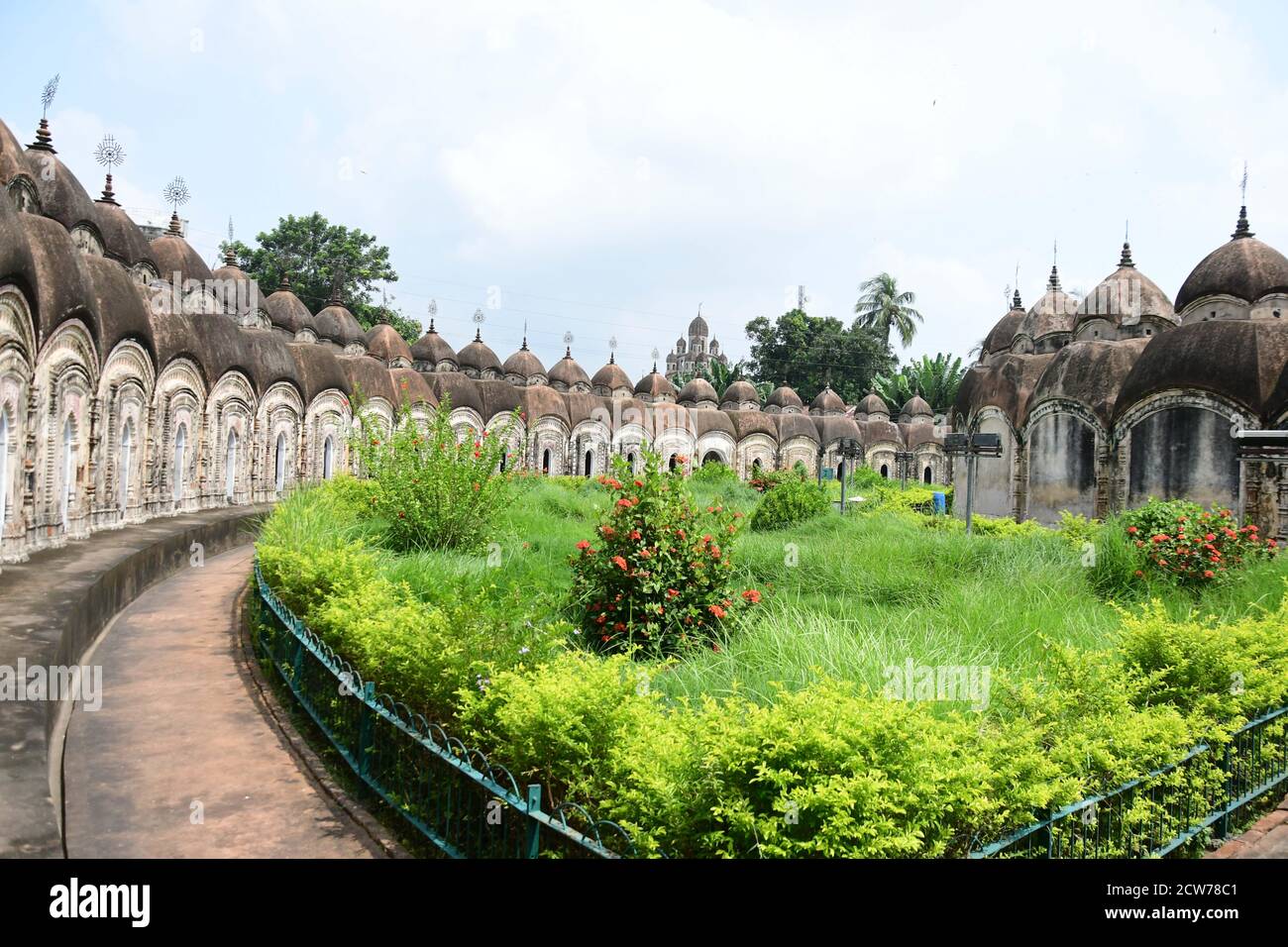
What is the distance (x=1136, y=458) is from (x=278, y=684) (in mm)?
13591

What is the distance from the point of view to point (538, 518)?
1182 centimetres

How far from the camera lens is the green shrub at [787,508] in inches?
523

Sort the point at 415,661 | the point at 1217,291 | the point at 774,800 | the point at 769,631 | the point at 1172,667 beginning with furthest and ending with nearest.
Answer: the point at 1217,291 < the point at 769,631 < the point at 1172,667 < the point at 415,661 < the point at 774,800

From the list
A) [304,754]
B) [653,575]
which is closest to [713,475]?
[653,575]

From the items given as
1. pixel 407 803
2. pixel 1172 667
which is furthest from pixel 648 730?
pixel 1172 667

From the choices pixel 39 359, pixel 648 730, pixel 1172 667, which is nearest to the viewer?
pixel 648 730

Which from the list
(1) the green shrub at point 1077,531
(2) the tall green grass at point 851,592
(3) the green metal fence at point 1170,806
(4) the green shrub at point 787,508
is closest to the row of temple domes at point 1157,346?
(1) the green shrub at point 1077,531

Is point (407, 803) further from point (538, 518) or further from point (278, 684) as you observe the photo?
point (538, 518)

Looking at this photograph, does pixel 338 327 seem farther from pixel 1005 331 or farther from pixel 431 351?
pixel 1005 331

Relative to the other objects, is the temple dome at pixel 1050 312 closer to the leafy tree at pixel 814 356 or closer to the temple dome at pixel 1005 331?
the temple dome at pixel 1005 331

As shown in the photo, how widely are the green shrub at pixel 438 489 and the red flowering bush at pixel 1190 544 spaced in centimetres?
674

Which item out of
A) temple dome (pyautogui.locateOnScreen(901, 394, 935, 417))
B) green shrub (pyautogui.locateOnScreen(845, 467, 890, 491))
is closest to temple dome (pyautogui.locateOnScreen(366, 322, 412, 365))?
green shrub (pyautogui.locateOnScreen(845, 467, 890, 491))

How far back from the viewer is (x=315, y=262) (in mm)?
41500

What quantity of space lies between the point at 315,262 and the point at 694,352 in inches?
1269
